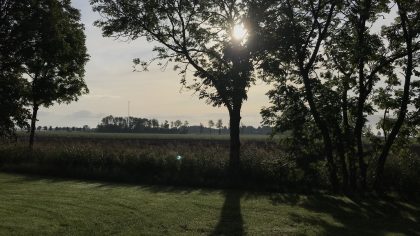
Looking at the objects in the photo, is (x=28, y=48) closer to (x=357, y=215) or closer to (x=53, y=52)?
(x=53, y=52)

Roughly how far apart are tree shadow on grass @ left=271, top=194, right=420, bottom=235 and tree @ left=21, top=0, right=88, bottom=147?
17.1 meters

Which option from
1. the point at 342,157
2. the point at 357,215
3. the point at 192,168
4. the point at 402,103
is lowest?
the point at 357,215

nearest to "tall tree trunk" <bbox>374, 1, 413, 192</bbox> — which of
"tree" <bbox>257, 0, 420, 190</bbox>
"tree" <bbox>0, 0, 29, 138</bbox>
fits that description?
"tree" <bbox>257, 0, 420, 190</bbox>

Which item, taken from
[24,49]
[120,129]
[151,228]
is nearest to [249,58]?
[151,228]

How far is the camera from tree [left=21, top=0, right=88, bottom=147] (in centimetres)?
2803

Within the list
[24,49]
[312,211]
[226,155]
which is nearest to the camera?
[312,211]

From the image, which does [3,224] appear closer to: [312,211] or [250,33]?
[312,211]

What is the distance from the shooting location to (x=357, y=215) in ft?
50.3

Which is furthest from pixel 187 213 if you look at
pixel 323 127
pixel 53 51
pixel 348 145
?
pixel 53 51

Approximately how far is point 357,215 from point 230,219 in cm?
432

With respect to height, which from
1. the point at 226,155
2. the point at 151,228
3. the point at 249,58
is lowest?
the point at 151,228

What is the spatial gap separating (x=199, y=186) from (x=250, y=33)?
22.9 ft

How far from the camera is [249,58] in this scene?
20.4m

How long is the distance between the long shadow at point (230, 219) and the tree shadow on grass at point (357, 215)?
1554 mm
